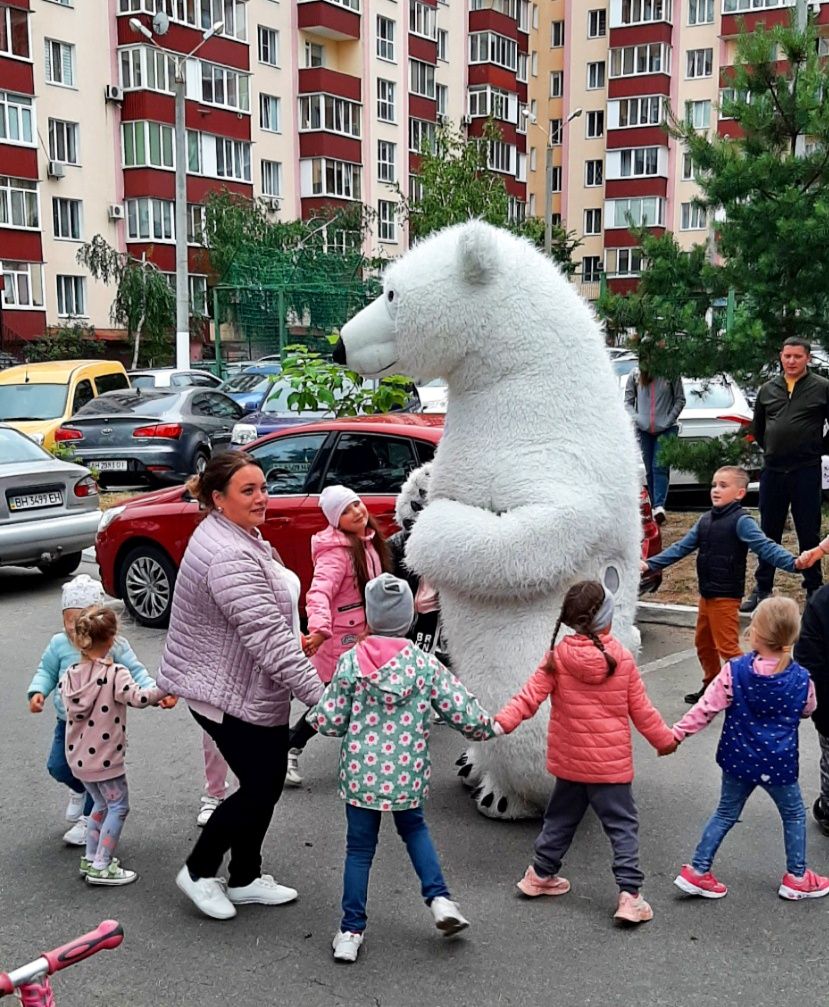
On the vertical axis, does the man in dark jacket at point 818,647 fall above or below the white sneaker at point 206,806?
above

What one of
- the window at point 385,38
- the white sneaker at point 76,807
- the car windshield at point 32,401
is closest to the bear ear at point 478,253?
the white sneaker at point 76,807

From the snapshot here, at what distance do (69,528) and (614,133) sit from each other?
149ft

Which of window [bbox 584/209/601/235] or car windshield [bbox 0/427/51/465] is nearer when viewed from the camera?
car windshield [bbox 0/427/51/465]

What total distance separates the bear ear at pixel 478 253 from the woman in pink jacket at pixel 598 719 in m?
1.31

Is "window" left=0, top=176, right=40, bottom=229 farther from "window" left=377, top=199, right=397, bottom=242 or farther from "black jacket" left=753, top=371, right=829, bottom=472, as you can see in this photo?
"black jacket" left=753, top=371, right=829, bottom=472

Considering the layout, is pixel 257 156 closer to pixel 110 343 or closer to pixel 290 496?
pixel 110 343

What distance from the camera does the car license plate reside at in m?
9.23

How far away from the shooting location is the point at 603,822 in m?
3.79

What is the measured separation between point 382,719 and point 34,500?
265 inches

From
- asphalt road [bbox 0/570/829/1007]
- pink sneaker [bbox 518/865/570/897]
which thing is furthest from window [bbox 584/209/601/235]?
pink sneaker [bbox 518/865/570/897]

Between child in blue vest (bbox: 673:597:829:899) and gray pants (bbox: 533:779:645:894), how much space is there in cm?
28

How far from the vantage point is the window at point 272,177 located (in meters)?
40.8

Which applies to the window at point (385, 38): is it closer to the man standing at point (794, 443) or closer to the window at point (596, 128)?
the window at point (596, 128)

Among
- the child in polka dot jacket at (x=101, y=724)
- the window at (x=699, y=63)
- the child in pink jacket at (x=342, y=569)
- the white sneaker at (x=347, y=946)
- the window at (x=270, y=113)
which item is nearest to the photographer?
the white sneaker at (x=347, y=946)
